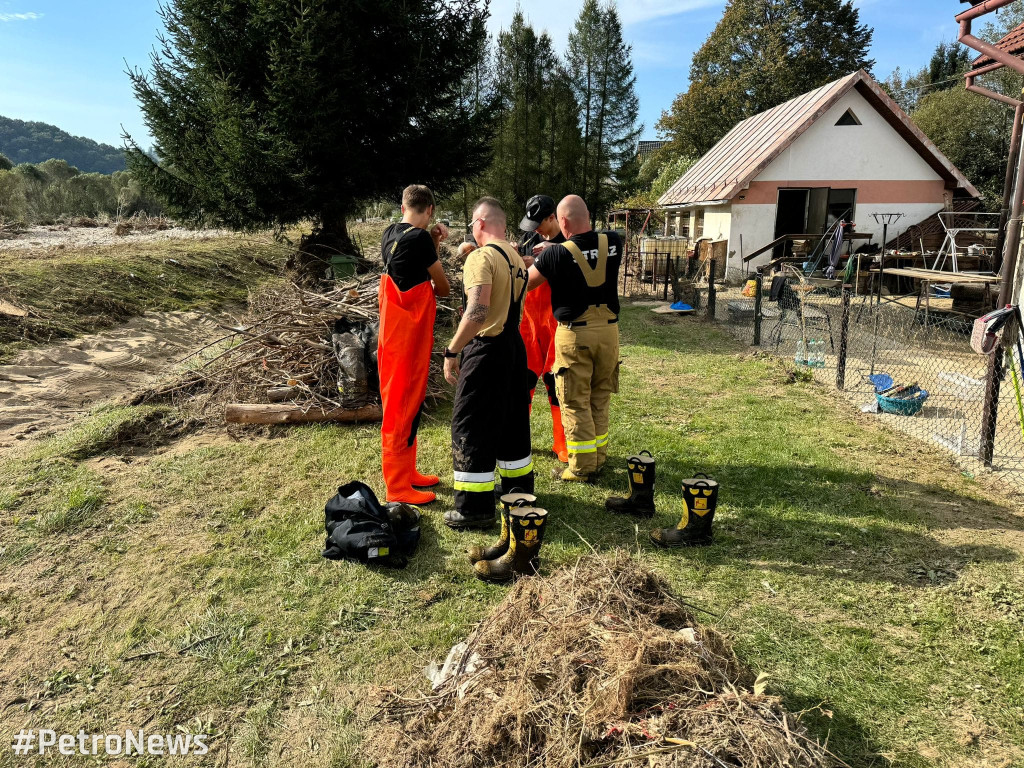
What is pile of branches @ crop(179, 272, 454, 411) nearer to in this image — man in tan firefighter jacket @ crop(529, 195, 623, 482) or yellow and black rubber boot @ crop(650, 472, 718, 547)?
man in tan firefighter jacket @ crop(529, 195, 623, 482)

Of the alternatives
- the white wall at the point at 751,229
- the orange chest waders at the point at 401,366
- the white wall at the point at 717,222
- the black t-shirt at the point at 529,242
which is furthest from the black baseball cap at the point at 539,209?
the white wall at the point at 717,222

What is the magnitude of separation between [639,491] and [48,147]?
121104 mm

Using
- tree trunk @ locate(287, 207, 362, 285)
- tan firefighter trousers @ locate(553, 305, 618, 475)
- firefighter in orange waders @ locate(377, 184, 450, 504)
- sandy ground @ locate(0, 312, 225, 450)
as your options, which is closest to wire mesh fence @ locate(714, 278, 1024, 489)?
tan firefighter trousers @ locate(553, 305, 618, 475)

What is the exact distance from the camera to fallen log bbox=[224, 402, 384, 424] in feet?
21.5

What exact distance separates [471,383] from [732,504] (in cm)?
231

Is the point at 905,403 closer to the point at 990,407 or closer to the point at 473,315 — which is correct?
the point at 990,407

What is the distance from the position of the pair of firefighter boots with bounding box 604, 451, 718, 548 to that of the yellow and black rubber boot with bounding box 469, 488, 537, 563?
0.94m

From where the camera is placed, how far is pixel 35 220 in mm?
22062

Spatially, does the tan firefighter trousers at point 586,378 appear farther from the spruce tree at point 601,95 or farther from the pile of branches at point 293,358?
the spruce tree at point 601,95

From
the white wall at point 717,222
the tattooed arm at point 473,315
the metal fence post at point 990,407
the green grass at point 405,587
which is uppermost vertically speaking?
the white wall at point 717,222

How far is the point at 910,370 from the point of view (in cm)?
857

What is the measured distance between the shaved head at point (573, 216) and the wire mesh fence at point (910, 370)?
11.8 ft

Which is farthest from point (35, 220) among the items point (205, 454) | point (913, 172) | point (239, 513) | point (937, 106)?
point (937, 106)

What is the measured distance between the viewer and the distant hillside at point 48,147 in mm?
90188
